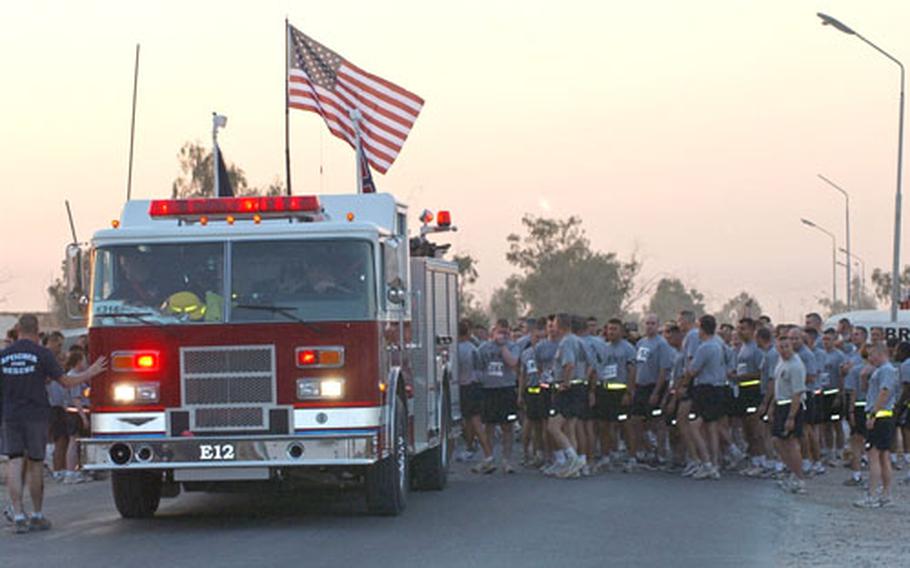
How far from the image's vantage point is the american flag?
981 inches

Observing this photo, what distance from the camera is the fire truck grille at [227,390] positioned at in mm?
15508

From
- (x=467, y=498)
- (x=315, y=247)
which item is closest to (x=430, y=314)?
(x=467, y=498)

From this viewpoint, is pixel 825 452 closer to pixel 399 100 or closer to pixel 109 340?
pixel 399 100

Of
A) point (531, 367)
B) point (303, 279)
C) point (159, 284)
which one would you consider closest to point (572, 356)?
point (531, 367)

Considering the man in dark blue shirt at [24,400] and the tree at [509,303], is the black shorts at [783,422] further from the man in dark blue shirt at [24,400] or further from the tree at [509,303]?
the tree at [509,303]

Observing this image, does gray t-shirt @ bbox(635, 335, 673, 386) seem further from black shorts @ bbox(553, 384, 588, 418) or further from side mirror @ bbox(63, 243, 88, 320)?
side mirror @ bbox(63, 243, 88, 320)

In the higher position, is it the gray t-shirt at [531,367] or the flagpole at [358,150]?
the flagpole at [358,150]

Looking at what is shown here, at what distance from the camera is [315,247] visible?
15.9 meters

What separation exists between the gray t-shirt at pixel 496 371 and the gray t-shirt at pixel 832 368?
176 inches

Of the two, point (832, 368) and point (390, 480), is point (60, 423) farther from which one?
point (832, 368)

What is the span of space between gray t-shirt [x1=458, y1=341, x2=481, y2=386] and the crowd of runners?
2cm

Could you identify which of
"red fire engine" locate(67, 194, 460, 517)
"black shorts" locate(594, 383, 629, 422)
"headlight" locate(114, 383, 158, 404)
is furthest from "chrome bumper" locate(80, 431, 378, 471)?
"black shorts" locate(594, 383, 629, 422)

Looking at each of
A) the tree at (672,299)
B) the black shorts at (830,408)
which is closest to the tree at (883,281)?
the tree at (672,299)

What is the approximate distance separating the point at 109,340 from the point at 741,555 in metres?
5.85
